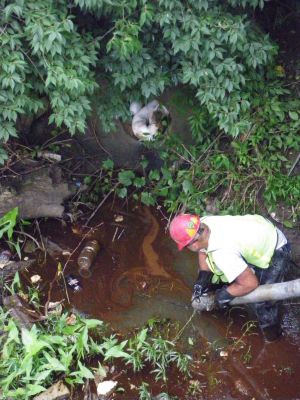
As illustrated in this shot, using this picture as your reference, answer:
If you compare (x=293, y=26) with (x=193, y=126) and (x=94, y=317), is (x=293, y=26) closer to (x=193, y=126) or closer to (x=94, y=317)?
(x=193, y=126)

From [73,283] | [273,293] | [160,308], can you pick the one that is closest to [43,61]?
[73,283]

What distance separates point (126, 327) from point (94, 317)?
0.43 m

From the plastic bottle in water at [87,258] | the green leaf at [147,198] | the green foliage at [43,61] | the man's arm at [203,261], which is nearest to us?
the green foliage at [43,61]

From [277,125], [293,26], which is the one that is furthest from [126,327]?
[293,26]

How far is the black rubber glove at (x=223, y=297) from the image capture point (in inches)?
192

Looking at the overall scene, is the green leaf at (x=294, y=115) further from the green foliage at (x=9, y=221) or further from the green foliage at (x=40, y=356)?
the green foliage at (x=9, y=221)

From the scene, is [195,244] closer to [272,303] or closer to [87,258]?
[272,303]

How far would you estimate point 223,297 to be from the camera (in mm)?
4934

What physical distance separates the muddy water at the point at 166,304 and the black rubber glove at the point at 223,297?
58cm

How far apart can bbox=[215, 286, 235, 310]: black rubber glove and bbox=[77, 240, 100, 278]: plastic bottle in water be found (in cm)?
193

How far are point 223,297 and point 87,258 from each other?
6.95 feet

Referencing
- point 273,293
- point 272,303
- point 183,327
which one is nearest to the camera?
point 273,293

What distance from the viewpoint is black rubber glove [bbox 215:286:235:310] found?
4875 mm

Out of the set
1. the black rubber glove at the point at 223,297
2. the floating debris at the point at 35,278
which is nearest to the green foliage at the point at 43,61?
the floating debris at the point at 35,278
